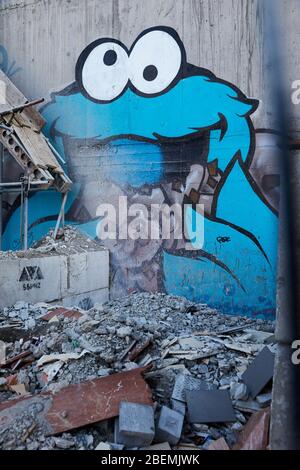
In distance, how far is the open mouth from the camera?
25.2 feet

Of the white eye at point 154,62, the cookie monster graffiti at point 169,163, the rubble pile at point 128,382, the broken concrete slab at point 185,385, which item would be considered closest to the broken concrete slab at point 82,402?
the rubble pile at point 128,382

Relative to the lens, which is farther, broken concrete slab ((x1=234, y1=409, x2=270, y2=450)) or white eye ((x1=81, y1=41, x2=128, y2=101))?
white eye ((x1=81, y1=41, x2=128, y2=101))

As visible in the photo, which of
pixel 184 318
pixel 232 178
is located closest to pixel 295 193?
pixel 184 318

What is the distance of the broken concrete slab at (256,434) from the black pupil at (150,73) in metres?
6.36

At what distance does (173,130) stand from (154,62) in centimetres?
132

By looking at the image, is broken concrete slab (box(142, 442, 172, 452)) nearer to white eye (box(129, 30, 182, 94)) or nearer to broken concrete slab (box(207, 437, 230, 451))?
broken concrete slab (box(207, 437, 230, 451))

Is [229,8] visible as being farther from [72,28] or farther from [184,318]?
[184,318]

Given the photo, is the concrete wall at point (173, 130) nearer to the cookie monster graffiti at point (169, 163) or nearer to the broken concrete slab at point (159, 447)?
the cookie monster graffiti at point (169, 163)

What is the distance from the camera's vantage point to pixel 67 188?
326 inches

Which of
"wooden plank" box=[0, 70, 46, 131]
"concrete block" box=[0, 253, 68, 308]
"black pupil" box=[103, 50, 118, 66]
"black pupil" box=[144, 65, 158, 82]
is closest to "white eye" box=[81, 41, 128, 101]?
"black pupil" box=[103, 50, 118, 66]

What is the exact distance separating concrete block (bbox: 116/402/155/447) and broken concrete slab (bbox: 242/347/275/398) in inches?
39.9

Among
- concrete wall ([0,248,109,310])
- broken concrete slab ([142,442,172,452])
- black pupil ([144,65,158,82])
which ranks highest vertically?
black pupil ([144,65,158,82])

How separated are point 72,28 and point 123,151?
2.77m

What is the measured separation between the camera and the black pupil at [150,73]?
7.91m
